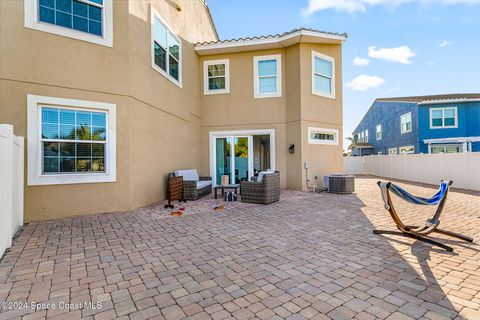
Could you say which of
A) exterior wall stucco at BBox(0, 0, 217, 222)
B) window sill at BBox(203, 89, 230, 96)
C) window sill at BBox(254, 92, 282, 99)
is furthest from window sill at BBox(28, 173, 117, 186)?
window sill at BBox(254, 92, 282, 99)

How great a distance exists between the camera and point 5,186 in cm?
410

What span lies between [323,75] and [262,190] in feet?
22.3

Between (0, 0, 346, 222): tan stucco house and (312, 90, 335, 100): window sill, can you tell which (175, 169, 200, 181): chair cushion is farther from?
(312, 90, 335, 100): window sill

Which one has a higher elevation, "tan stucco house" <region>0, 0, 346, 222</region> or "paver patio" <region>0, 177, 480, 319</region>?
"tan stucco house" <region>0, 0, 346, 222</region>

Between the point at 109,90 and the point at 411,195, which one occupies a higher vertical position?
the point at 109,90

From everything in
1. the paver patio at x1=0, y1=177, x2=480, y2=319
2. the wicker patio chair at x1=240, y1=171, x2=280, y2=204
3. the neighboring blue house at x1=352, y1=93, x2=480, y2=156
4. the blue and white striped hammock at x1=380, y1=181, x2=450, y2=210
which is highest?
the neighboring blue house at x1=352, y1=93, x2=480, y2=156

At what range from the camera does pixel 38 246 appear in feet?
14.6

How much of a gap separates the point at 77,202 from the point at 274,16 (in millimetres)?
10781

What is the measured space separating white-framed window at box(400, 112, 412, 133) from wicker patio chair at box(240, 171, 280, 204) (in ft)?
61.2

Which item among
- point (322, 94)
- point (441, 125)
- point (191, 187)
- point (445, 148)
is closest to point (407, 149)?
point (445, 148)

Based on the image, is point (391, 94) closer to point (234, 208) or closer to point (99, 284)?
point (234, 208)

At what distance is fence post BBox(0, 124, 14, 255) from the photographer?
3.88m

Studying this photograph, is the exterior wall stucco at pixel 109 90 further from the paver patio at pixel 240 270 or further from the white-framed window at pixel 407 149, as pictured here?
the white-framed window at pixel 407 149

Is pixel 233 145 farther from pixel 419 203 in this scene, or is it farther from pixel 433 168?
pixel 433 168
